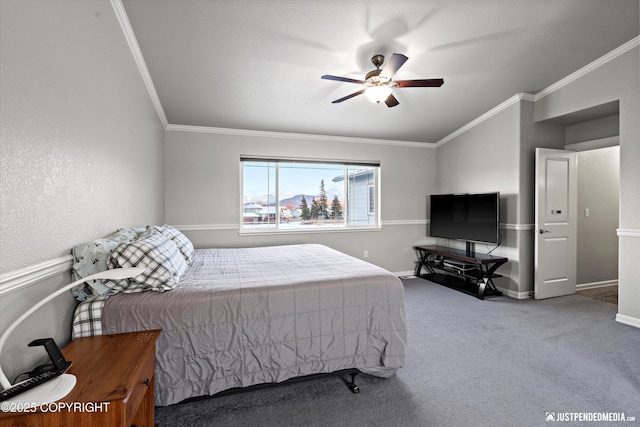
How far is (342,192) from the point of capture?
4980 mm

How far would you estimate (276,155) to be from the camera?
4.48 meters

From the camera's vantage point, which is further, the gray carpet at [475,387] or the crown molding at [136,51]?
the crown molding at [136,51]

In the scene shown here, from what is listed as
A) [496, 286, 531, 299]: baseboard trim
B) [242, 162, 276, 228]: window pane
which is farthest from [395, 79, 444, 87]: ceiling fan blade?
[496, 286, 531, 299]: baseboard trim

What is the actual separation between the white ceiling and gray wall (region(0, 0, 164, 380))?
0.64m

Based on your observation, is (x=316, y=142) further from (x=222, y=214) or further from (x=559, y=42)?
(x=559, y=42)

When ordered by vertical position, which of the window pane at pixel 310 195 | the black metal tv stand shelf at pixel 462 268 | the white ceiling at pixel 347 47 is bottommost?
the black metal tv stand shelf at pixel 462 268

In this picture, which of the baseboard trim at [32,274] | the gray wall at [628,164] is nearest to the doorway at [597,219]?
the gray wall at [628,164]

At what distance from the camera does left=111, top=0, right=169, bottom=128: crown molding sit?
2.07 metres

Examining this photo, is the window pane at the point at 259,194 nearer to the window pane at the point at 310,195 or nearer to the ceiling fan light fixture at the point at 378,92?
the window pane at the point at 310,195

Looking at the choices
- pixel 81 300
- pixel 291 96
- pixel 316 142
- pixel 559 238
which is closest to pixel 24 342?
pixel 81 300

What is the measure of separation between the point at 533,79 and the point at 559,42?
Result: 2.08 feet

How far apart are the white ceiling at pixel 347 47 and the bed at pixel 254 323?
1889 millimetres

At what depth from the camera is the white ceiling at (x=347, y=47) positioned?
2.30m

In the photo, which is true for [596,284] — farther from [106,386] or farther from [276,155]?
[106,386]
